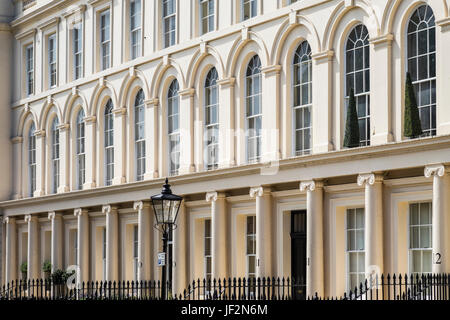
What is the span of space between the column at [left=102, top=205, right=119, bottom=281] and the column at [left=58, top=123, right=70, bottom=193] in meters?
4.40

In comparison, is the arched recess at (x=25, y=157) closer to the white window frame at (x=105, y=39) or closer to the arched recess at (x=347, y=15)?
the white window frame at (x=105, y=39)

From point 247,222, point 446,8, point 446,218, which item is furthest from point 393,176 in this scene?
point 247,222

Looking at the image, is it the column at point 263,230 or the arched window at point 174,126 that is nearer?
the column at point 263,230

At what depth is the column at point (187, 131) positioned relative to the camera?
3688 centimetres

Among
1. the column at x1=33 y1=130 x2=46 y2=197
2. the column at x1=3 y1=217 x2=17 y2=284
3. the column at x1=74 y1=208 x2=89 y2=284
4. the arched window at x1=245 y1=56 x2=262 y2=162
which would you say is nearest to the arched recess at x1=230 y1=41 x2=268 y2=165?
the arched window at x1=245 y1=56 x2=262 y2=162

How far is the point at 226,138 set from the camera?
1380 inches

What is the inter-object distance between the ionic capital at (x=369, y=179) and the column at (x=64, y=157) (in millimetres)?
18739

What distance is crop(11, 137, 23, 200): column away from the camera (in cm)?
4906

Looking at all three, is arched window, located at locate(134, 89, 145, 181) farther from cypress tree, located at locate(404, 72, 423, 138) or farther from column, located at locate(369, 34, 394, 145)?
cypress tree, located at locate(404, 72, 423, 138)

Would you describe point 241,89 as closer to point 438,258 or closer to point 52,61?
point 438,258

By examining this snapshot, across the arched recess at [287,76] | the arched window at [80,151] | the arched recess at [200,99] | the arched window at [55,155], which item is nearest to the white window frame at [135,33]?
the arched recess at [200,99]

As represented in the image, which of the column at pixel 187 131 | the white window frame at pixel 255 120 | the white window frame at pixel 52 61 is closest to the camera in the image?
the white window frame at pixel 255 120

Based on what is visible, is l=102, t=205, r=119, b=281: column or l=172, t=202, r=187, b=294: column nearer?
l=172, t=202, r=187, b=294: column

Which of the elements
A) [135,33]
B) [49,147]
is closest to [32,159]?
[49,147]
